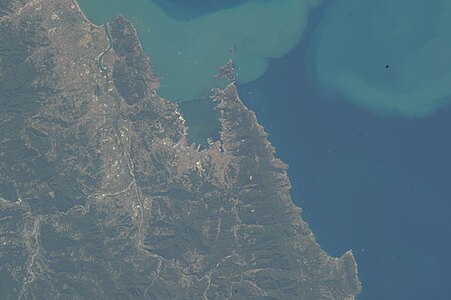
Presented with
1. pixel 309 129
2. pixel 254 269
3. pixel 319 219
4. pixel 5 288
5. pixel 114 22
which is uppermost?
pixel 114 22

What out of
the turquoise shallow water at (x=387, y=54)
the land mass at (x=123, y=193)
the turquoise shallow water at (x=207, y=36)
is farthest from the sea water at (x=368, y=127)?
the land mass at (x=123, y=193)

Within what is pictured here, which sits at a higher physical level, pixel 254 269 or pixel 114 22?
pixel 114 22

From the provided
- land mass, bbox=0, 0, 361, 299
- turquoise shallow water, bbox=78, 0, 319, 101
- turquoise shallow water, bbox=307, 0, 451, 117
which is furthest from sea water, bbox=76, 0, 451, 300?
land mass, bbox=0, 0, 361, 299

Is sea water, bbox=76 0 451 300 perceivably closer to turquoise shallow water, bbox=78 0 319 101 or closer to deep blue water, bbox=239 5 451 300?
deep blue water, bbox=239 5 451 300

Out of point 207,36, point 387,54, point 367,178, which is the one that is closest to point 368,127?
point 367,178

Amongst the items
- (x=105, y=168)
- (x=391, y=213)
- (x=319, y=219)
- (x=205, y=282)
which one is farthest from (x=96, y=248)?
(x=391, y=213)

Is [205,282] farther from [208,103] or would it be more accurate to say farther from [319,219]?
[208,103]

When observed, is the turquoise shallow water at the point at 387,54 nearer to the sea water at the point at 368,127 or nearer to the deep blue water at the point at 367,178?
the sea water at the point at 368,127
